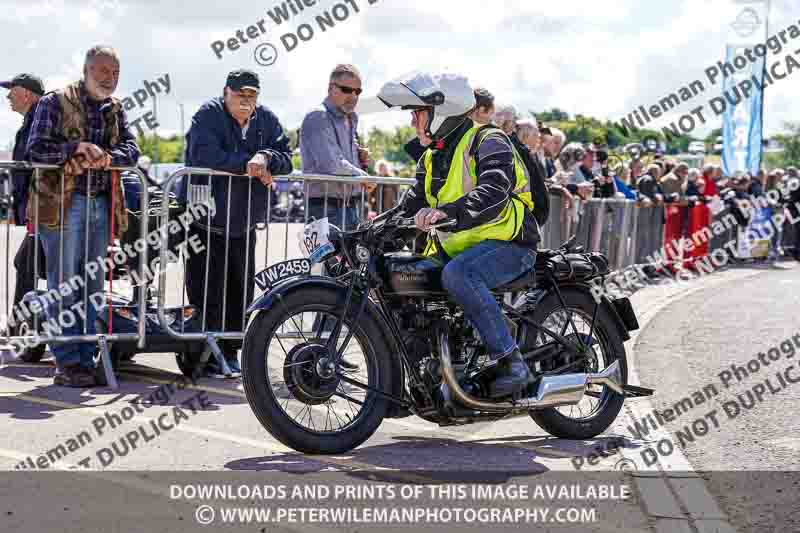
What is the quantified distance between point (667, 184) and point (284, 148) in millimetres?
11807

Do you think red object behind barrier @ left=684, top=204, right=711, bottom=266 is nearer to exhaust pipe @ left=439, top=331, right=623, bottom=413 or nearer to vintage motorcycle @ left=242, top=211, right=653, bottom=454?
exhaust pipe @ left=439, top=331, right=623, bottom=413

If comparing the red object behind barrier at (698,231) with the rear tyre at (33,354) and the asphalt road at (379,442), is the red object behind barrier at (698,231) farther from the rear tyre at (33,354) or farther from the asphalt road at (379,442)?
the rear tyre at (33,354)

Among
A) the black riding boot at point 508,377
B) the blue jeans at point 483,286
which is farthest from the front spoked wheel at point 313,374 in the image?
the black riding boot at point 508,377

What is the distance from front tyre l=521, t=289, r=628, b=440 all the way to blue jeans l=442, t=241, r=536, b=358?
0.38 meters

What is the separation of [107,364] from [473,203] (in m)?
3.04

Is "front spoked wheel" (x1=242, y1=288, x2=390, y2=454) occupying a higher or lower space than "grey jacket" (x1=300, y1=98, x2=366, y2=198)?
lower

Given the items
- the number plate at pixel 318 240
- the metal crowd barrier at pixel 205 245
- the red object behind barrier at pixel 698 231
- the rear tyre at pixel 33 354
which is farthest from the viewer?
the red object behind barrier at pixel 698 231

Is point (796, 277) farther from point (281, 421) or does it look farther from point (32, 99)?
point (281, 421)

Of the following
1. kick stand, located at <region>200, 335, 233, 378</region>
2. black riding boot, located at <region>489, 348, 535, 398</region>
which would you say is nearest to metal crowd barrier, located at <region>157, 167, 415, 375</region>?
kick stand, located at <region>200, 335, 233, 378</region>

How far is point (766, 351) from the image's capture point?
35.7 ft

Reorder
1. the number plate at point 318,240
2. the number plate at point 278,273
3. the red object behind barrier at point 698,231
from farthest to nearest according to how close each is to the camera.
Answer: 1. the red object behind barrier at point 698,231
2. the number plate at point 278,273
3. the number plate at point 318,240

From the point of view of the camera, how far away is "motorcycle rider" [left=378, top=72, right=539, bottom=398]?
6328mm

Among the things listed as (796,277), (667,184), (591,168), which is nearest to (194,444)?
(591,168)

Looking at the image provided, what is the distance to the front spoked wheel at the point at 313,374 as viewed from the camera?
19.8 ft
